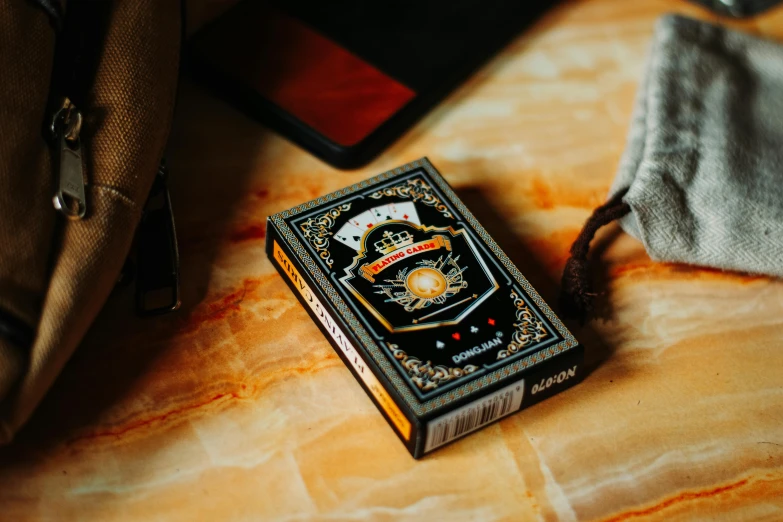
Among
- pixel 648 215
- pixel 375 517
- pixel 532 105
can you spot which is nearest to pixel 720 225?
pixel 648 215

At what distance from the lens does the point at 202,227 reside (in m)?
0.65

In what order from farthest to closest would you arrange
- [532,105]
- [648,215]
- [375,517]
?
[532,105] < [648,215] < [375,517]

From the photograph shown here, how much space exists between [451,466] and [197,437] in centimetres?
16

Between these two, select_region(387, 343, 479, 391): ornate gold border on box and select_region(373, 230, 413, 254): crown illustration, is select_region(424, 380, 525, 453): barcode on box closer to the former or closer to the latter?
select_region(387, 343, 479, 391): ornate gold border on box

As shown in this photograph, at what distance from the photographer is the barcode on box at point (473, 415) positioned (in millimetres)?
517

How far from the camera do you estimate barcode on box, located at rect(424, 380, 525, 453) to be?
0.52 meters

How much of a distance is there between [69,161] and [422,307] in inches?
9.8

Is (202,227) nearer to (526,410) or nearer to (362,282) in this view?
(362,282)

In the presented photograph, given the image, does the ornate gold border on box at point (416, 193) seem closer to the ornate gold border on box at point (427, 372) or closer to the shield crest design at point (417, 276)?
the shield crest design at point (417, 276)

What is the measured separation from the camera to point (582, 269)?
24.2 inches

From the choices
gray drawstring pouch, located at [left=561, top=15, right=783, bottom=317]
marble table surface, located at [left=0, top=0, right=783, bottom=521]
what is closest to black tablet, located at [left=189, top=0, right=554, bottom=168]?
marble table surface, located at [left=0, top=0, right=783, bottom=521]

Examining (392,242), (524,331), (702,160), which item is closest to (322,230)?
(392,242)

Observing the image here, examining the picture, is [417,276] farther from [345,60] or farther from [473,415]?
[345,60]

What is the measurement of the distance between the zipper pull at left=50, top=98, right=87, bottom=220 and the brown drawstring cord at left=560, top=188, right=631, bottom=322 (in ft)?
1.11
